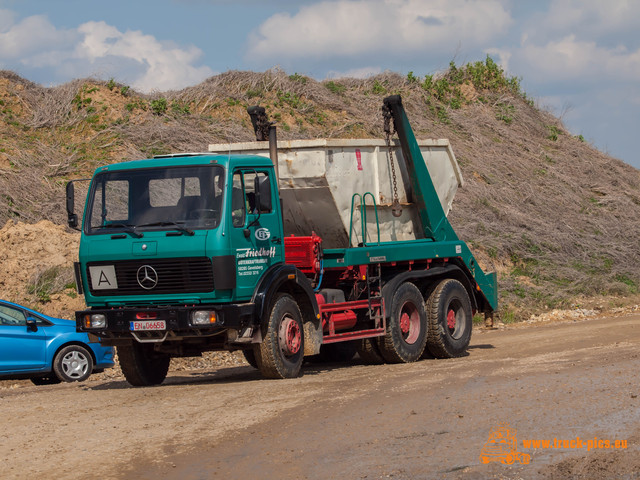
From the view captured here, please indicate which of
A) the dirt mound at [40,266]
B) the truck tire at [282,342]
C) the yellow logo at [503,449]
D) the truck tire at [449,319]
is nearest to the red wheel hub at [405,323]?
the truck tire at [449,319]

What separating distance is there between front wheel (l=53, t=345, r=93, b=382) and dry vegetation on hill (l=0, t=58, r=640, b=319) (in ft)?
15.8

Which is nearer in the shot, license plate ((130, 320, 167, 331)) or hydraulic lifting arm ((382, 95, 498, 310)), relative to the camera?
license plate ((130, 320, 167, 331))

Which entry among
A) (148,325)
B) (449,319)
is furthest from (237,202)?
(449,319)

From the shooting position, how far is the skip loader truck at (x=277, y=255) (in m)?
10.6

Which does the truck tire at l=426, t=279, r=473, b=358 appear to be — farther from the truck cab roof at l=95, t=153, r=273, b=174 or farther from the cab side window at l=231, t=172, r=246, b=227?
the cab side window at l=231, t=172, r=246, b=227

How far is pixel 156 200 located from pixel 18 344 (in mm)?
4571

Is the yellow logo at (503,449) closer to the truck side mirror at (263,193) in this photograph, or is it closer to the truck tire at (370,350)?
the truck side mirror at (263,193)

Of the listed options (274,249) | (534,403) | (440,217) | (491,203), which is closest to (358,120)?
(491,203)

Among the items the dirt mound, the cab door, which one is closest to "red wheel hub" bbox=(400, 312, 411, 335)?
the cab door

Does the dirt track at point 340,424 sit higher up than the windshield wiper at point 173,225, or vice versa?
the windshield wiper at point 173,225

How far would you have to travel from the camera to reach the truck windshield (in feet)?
35.0

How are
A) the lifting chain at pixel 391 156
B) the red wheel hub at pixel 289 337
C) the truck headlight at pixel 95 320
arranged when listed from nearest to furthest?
the truck headlight at pixel 95 320
the red wheel hub at pixel 289 337
the lifting chain at pixel 391 156

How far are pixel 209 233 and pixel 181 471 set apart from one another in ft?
13.8

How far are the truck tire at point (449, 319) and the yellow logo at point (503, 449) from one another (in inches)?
270
